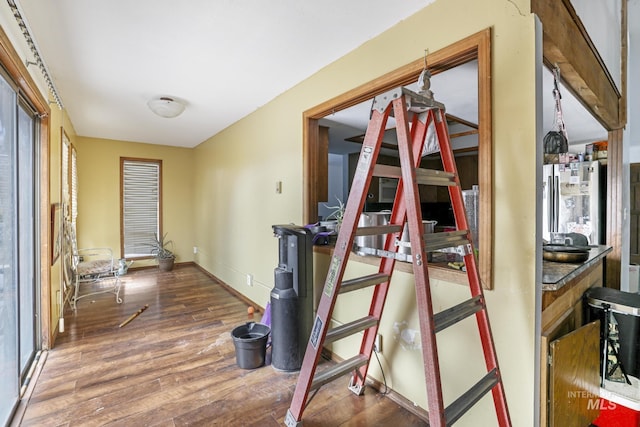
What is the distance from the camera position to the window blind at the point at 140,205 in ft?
18.0

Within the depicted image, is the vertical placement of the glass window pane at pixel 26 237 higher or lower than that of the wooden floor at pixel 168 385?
higher

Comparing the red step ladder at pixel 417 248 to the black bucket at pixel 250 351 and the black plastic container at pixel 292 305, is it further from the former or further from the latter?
the black bucket at pixel 250 351

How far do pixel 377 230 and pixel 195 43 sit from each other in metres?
1.77

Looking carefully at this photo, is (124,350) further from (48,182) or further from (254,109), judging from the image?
(254,109)

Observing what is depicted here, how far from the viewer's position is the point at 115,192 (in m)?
5.34

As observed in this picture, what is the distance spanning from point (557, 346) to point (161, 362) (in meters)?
2.54

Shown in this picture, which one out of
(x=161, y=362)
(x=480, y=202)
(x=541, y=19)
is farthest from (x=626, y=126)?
(x=161, y=362)

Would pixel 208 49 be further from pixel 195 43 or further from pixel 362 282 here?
pixel 362 282

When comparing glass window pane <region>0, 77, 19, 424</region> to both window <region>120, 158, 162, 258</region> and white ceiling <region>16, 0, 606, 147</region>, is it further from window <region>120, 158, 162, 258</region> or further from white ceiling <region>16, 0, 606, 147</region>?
window <region>120, 158, 162, 258</region>

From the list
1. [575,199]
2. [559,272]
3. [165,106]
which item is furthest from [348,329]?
[575,199]

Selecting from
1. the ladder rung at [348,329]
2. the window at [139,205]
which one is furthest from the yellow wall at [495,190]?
the window at [139,205]

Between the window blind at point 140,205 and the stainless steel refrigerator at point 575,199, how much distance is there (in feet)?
19.9

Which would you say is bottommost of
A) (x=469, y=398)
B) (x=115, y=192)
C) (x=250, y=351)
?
(x=250, y=351)

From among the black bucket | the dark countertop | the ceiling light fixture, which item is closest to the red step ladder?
the dark countertop
